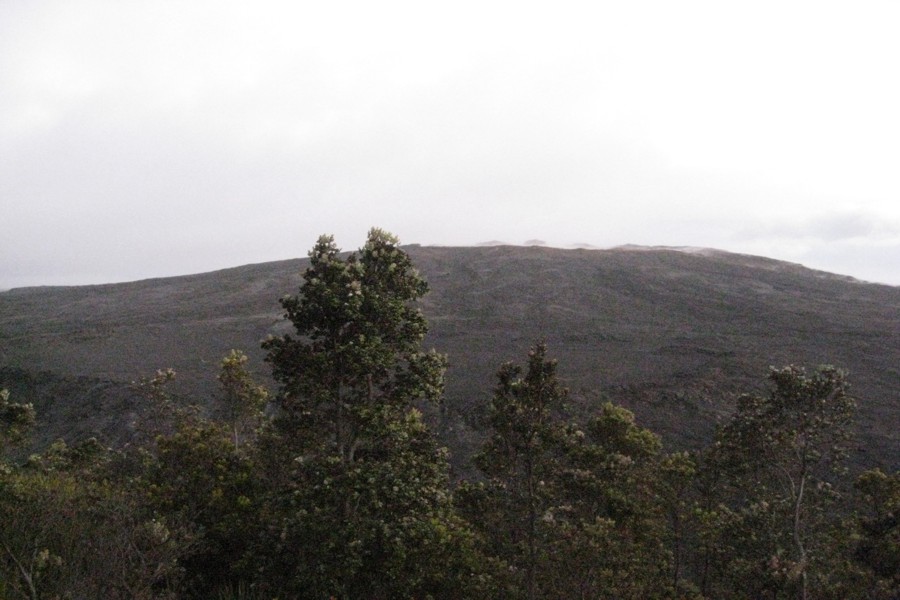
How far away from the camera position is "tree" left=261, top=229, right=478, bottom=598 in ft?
33.6

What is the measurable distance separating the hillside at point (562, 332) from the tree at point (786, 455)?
20.2 metres

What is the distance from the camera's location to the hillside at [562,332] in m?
40.9

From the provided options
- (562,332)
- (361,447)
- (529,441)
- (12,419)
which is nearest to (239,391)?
(12,419)

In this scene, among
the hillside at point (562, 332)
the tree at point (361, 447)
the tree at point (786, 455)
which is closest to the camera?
the tree at point (361, 447)

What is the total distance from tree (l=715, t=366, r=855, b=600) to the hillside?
2023cm

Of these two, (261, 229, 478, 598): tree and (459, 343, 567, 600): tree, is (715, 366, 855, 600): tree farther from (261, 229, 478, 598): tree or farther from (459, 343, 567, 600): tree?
(261, 229, 478, 598): tree

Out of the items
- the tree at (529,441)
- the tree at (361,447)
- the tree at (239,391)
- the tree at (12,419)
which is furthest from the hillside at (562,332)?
the tree at (361,447)

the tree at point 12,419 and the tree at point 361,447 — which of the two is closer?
the tree at point 361,447

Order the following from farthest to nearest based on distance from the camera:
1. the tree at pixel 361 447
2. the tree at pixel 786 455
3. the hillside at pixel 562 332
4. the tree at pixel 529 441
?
the hillside at pixel 562 332
the tree at pixel 786 455
the tree at pixel 529 441
the tree at pixel 361 447

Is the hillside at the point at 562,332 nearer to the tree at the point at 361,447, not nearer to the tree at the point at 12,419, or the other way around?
the tree at the point at 12,419

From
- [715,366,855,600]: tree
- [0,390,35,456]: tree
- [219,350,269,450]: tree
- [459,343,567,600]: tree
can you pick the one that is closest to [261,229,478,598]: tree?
[459,343,567,600]: tree

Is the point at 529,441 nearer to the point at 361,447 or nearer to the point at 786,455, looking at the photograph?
the point at 361,447

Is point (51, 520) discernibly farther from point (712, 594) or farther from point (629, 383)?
point (629, 383)

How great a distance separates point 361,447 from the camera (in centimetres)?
1190
